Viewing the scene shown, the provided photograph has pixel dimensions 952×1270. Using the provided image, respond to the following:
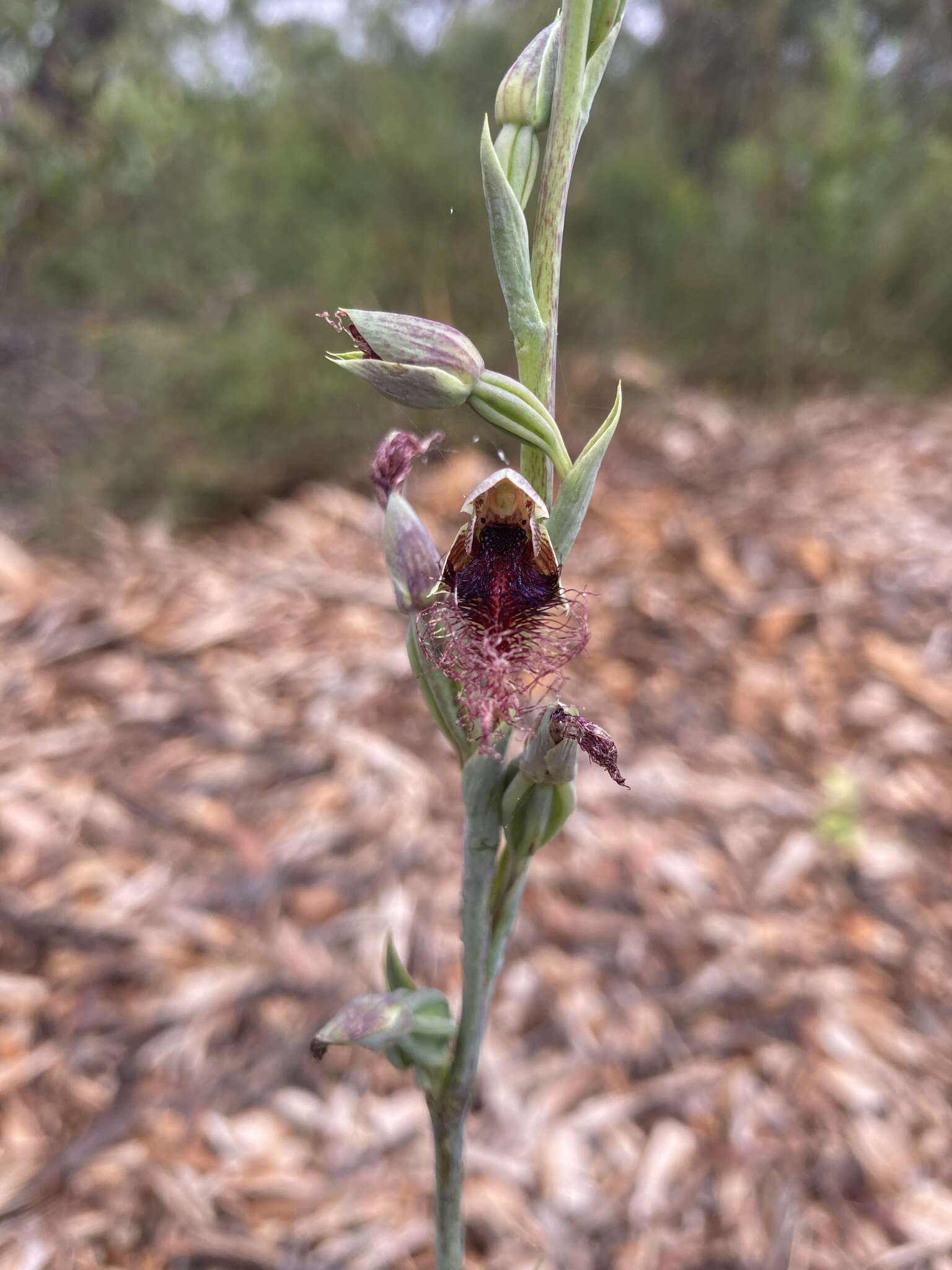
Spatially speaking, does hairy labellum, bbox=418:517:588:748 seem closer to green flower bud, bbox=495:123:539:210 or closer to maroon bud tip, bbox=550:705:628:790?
maroon bud tip, bbox=550:705:628:790

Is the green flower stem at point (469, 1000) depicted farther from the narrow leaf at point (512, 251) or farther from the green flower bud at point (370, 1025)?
the narrow leaf at point (512, 251)

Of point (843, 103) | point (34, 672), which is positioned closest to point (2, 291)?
point (34, 672)

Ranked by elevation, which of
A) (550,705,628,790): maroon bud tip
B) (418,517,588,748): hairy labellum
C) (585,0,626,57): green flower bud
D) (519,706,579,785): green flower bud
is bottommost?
(519,706,579,785): green flower bud

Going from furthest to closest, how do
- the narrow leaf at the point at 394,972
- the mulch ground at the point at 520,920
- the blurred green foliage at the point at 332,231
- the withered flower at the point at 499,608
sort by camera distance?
the blurred green foliage at the point at 332,231 < the mulch ground at the point at 520,920 < the narrow leaf at the point at 394,972 < the withered flower at the point at 499,608

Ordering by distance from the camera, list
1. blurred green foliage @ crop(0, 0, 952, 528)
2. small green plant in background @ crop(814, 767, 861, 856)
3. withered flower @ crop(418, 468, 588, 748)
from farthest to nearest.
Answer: blurred green foliage @ crop(0, 0, 952, 528) → small green plant in background @ crop(814, 767, 861, 856) → withered flower @ crop(418, 468, 588, 748)

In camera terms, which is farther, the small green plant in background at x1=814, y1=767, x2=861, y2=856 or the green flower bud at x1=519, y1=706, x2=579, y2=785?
the small green plant in background at x1=814, y1=767, x2=861, y2=856

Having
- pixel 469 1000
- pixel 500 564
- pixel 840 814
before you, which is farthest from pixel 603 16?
pixel 840 814

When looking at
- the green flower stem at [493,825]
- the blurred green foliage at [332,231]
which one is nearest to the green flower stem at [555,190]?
the green flower stem at [493,825]

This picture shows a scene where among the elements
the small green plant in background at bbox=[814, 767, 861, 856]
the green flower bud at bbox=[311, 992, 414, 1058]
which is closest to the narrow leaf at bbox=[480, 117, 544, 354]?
the green flower bud at bbox=[311, 992, 414, 1058]
